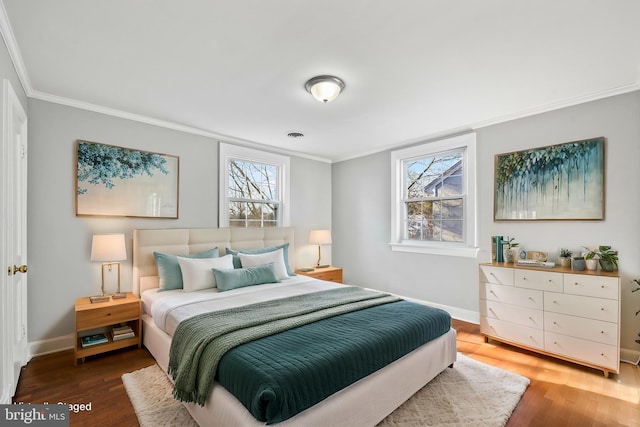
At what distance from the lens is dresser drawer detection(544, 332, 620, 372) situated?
2473 millimetres

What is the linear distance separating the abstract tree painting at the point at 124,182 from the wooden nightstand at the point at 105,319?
36.7 inches

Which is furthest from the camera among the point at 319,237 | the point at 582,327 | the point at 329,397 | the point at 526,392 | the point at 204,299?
the point at 319,237

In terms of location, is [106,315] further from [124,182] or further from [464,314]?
[464,314]

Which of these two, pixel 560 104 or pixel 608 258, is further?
pixel 560 104

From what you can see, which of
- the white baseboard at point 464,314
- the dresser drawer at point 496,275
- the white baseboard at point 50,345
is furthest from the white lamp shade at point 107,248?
the white baseboard at point 464,314

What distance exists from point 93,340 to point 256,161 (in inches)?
112

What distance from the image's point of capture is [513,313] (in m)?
3.01

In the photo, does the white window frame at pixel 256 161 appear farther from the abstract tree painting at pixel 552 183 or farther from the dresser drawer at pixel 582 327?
the dresser drawer at pixel 582 327

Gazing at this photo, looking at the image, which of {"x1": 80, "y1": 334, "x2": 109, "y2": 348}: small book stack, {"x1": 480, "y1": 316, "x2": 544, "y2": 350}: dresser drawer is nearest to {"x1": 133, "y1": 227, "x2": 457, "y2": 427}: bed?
{"x1": 80, "y1": 334, "x2": 109, "y2": 348}: small book stack

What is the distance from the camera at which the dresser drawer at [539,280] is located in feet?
9.07

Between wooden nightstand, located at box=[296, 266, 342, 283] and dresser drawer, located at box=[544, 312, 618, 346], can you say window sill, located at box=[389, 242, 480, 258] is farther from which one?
dresser drawer, located at box=[544, 312, 618, 346]

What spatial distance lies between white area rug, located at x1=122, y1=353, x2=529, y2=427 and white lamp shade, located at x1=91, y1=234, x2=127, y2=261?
108cm

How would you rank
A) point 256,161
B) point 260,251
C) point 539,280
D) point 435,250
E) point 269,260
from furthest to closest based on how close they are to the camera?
1. point 256,161
2. point 435,250
3. point 260,251
4. point 269,260
5. point 539,280

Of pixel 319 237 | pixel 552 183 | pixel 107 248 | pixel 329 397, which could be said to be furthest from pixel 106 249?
pixel 552 183
